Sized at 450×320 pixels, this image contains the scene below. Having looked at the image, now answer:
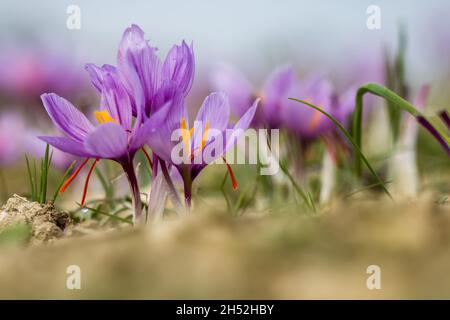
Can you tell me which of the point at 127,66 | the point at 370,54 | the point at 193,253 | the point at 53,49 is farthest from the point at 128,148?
the point at 370,54

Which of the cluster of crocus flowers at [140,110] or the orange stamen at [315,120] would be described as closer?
the cluster of crocus flowers at [140,110]

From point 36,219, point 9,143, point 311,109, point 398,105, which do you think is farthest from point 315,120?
point 9,143

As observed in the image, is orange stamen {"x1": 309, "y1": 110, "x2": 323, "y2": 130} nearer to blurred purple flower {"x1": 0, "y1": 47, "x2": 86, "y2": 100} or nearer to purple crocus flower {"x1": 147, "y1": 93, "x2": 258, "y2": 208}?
purple crocus flower {"x1": 147, "y1": 93, "x2": 258, "y2": 208}

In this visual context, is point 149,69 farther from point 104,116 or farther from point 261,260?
point 261,260

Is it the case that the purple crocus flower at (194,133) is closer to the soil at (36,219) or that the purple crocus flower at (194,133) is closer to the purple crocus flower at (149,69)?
the purple crocus flower at (149,69)

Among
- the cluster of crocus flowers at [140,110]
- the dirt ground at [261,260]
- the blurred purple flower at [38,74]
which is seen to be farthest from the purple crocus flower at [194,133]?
the blurred purple flower at [38,74]

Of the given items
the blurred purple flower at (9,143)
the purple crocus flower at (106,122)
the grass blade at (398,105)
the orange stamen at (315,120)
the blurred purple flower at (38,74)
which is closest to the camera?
the purple crocus flower at (106,122)

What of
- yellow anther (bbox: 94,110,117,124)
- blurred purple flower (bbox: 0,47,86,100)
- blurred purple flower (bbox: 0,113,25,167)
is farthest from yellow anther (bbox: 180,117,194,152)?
blurred purple flower (bbox: 0,47,86,100)

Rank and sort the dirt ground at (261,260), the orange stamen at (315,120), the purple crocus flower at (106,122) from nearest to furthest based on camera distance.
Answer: the dirt ground at (261,260), the purple crocus flower at (106,122), the orange stamen at (315,120)
